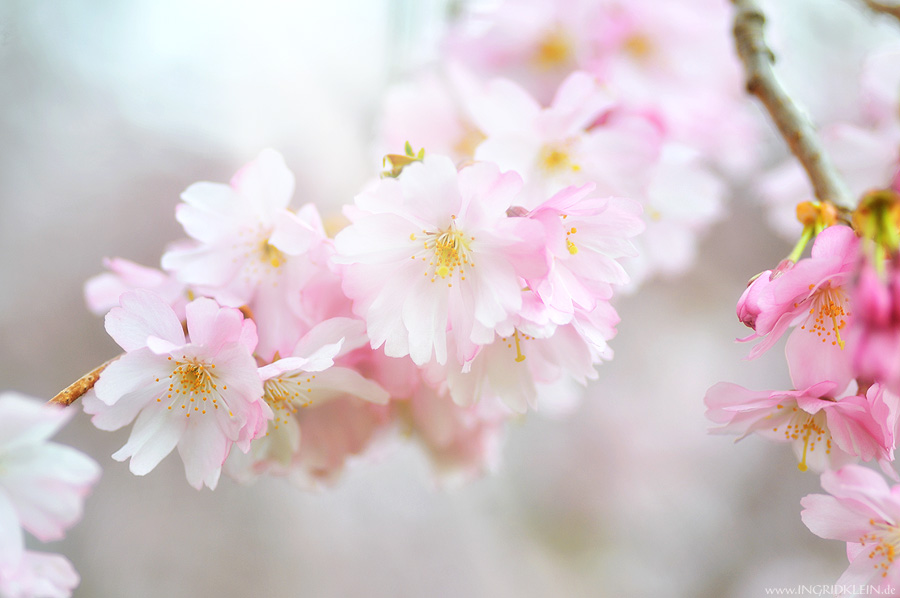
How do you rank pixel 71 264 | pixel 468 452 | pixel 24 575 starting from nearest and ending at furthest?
pixel 24 575 → pixel 468 452 → pixel 71 264

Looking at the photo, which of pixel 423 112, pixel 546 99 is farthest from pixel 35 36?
pixel 546 99

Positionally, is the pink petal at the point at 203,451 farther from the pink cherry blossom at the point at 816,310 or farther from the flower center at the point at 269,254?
the pink cherry blossom at the point at 816,310

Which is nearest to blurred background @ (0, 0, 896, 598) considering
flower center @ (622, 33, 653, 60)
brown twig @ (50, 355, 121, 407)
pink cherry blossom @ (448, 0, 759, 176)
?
pink cherry blossom @ (448, 0, 759, 176)

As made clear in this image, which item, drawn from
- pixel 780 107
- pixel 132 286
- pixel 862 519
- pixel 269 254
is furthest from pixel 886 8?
pixel 132 286

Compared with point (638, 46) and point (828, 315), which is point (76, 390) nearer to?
point (828, 315)

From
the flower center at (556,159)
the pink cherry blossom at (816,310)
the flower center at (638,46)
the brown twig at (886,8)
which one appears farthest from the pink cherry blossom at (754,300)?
the flower center at (638,46)

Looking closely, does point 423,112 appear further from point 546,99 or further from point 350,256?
point 350,256

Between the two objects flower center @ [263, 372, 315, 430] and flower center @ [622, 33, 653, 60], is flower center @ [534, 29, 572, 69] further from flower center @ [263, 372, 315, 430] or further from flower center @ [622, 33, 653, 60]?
flower center @ [263, 372, 315, 430]
